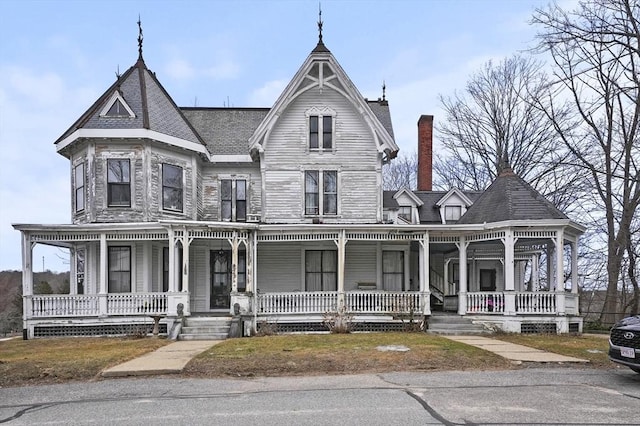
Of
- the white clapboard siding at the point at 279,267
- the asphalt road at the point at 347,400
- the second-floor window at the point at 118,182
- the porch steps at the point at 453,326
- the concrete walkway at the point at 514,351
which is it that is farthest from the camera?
the white clapboard siding at the point at 279,267

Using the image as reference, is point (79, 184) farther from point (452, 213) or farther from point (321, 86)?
point (452, 213)

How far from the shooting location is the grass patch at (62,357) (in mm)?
10969

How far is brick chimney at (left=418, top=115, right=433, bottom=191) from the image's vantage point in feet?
92.2

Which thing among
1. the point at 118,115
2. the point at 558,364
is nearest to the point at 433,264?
the point at 558,364

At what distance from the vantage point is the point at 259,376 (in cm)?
1076

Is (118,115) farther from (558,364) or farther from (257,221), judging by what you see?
(558,364)

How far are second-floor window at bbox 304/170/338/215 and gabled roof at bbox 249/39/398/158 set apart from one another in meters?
2.16

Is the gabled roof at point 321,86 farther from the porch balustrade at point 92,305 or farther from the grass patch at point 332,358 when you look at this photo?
the grass patch at point 332,358

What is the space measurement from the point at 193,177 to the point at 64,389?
39.7ft

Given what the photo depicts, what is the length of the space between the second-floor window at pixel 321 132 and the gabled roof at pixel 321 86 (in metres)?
1.13

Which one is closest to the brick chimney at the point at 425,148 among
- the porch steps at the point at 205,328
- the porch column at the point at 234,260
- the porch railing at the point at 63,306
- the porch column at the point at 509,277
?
the porch column at the point at 509,277

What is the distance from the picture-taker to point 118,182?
19641 millimetres

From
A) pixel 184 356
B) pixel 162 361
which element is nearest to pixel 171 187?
pixel 184 356

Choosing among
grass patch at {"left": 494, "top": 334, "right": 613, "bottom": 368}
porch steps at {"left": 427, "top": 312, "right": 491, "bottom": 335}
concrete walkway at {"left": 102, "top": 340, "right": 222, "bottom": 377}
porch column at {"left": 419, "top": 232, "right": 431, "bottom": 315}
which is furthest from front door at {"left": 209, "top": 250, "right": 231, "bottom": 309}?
grass patch at {"left": 494, "top": 334, "right": 613, "bottom": 368}
